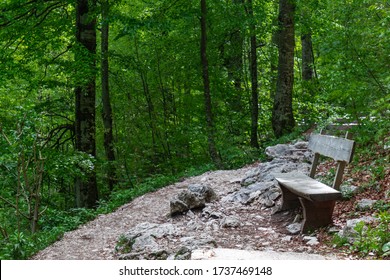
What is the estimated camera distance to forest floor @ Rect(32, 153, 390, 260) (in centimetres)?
552

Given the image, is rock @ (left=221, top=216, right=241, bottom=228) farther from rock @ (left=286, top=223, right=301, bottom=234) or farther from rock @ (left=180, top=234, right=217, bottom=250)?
rock @ (left=180, top=234, right=217, bottom=250)

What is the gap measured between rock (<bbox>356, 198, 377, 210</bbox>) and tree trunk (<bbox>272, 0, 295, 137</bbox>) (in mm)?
7571

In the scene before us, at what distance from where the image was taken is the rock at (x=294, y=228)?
6009 mm

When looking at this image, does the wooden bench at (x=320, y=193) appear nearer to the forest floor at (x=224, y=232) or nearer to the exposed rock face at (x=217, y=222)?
the forest floor at (x=224, y=232)

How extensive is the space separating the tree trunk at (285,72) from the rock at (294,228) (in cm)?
766

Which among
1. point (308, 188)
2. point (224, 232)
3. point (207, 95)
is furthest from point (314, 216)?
point (207, 95)

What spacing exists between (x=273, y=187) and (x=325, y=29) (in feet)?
26.6

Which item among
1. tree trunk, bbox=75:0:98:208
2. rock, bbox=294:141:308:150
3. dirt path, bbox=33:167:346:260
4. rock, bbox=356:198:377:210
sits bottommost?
dirt path, bbox=33:167:346:260

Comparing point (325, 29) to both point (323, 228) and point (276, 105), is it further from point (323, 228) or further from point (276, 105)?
point (323, 228)

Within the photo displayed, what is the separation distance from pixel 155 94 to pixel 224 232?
9.98m

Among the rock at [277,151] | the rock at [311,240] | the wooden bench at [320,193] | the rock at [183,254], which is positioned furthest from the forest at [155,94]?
the rock at [183,254]

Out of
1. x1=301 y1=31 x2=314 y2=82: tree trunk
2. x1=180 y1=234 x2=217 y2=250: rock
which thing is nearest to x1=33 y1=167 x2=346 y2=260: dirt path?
x1=180 y1=234 x2=217 y2=250: rock

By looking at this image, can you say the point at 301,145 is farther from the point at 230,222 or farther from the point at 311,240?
the point at 311,240
